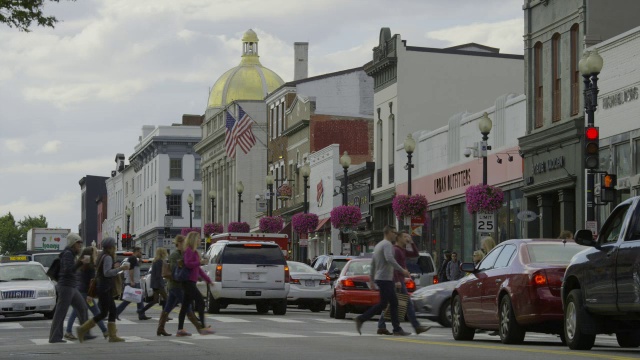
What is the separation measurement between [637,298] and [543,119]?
2840 cm

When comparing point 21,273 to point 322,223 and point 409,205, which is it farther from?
point 322,223

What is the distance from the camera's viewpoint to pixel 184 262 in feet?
81.1

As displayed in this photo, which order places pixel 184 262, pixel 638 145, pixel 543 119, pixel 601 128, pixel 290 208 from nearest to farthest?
1. pixel 184 262
2. pixel 638 145
3. pixel 601 128
4. pixel 543 119
5. pixel 290 208

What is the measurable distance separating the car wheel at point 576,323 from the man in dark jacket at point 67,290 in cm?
815

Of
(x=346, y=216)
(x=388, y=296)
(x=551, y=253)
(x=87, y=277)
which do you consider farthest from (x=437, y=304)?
(x=346, y=216)

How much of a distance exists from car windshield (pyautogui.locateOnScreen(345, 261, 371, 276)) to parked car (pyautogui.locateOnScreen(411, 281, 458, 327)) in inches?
182

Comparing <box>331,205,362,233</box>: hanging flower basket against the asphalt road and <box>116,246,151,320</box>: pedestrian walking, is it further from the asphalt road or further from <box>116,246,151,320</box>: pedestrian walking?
the asphalt road

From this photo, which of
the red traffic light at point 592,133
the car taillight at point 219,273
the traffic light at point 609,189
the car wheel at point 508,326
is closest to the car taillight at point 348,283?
the car taillight at point 219,273

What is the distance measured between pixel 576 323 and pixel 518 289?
1589mm

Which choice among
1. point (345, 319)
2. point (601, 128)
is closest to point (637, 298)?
point (345, 319)

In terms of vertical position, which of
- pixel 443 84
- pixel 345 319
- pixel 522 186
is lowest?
pixel 345 319

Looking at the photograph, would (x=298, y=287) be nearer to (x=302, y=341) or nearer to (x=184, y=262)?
(x=184, y=262)

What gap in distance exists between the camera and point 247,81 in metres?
106

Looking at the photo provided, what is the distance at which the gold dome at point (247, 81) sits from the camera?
344 feet
